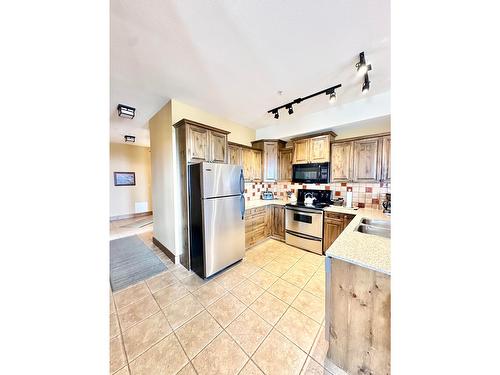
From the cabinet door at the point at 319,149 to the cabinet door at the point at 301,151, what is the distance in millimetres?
78

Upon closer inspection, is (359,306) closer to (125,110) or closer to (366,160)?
(366,160)

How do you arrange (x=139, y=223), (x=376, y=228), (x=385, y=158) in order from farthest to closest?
(x=139, y=223), (x=385, y=158), (x=376, y=228)

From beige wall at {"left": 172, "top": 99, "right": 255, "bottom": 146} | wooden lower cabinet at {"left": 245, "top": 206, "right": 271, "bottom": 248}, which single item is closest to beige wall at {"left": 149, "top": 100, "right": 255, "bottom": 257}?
beige wall at {"left": 172, "top": 99, "right": 255, "bottom": 146}

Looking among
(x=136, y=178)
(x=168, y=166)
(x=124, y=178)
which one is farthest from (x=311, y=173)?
(x=124, y=178)

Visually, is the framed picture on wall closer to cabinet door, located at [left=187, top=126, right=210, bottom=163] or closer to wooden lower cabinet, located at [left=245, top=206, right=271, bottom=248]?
cabinet door, located at [left=187, top=126, right=210, bottom=163]

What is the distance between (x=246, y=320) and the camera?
1.58m

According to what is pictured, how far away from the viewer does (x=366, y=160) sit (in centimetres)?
271

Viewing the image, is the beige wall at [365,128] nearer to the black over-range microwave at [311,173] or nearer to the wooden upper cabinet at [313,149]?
the wooden upper cabinet at [313,149]

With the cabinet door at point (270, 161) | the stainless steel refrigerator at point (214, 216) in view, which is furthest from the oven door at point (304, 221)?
the stainless steel refrigerator at point (214, 216)

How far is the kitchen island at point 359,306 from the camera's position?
3.26 feet

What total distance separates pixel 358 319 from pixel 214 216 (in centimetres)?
177
